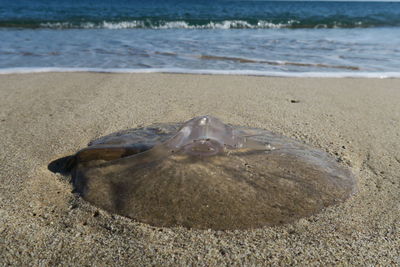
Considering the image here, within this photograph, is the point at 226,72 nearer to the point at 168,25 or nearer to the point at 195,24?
the point at 168,25

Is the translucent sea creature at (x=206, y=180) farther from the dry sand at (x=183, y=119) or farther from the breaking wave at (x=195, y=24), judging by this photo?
the breaking wave at (x=195, y=24)

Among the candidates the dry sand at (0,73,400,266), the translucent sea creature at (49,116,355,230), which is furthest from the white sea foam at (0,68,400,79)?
the translucent sea creature at (49,116,355,230)

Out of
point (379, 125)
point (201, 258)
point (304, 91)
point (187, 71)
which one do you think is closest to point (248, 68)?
point (187, 71)

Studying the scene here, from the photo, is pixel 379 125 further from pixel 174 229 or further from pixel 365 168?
pixel 174 229

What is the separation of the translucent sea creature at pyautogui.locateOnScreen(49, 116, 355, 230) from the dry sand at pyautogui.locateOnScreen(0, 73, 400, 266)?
0.07 m

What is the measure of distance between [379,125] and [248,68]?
2.59 m

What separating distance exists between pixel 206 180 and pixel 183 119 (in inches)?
51.7

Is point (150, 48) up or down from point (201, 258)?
up

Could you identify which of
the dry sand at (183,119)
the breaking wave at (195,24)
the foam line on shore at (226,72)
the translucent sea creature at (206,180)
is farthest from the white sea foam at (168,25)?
the translucent sea creature at (206,180)

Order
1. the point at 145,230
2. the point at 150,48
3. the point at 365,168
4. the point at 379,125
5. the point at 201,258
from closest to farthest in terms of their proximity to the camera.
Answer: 1. the point at 201,258
2. the point at 145,230
3. the point at 365,168
4. the point at 379,125
5. the point at 150,48

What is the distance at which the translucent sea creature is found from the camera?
1.58 meters

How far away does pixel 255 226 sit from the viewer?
1.53m

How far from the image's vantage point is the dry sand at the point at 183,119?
4.62 feet

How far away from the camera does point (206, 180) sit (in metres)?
1.69
